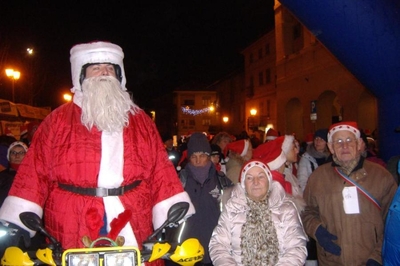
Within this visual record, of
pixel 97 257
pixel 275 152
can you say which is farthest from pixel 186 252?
pixel 275 152

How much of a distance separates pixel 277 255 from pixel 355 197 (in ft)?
2.73

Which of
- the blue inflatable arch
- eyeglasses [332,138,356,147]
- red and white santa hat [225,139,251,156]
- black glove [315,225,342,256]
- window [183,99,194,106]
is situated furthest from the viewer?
window [183,99,194,106]

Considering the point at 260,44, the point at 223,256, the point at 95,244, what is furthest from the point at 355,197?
the point at 260,44

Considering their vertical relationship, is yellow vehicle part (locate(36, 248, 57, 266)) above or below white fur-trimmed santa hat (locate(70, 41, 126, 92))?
below

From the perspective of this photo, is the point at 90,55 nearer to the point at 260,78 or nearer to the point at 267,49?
the point at 267,49

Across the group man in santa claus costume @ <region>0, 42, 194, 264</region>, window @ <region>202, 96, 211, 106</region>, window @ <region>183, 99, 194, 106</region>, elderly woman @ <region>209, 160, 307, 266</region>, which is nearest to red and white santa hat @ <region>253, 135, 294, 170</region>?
elderly woman @ <region>209, 160, 307, 266</region>

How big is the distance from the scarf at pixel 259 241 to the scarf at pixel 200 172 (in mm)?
1727

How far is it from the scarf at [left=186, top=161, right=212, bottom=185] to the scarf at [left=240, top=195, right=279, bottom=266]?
68.0 inches

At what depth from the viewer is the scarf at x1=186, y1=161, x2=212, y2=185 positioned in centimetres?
508

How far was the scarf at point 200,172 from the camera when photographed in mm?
5078

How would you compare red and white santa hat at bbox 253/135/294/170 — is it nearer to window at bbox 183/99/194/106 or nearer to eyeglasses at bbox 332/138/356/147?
eyeglasses at bbox 332/138/356/147

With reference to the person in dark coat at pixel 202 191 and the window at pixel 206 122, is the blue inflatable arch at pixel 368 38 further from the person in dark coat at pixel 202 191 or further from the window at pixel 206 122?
the window at pixel 206 122

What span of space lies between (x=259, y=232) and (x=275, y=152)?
1592mm

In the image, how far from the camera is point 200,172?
514 cm
